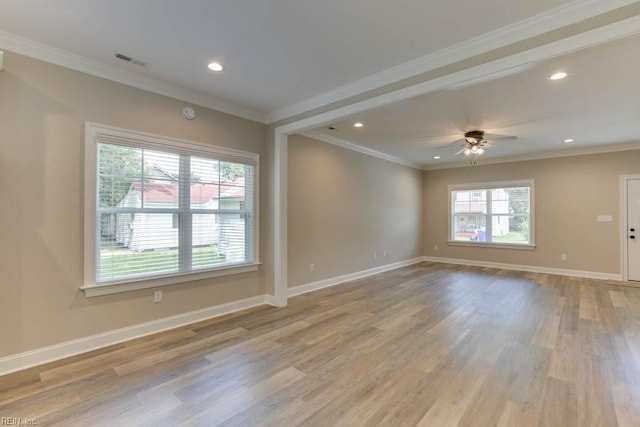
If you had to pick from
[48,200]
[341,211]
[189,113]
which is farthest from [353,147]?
[48,200]

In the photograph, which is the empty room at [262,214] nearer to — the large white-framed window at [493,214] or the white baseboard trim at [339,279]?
the white baseboard trim at [339,279]

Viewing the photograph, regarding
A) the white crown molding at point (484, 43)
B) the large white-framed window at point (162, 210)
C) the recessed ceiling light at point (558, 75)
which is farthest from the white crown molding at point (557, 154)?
the large white-framed window at point (162, 210)

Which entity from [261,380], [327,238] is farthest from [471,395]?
[327,238]

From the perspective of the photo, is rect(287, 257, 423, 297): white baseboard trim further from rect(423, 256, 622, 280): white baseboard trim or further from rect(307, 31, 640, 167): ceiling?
rect(307, 31, 640, 167): ceiling

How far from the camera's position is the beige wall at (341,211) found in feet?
16.5

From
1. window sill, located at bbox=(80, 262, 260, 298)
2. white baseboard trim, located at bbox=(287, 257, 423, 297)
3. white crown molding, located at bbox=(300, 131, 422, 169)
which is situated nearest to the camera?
window sill, located at bbox=(80, 262, 260, 298)

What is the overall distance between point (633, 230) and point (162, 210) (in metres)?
8.25

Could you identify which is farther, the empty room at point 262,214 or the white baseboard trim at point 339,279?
the white baseboard trim at point 339,279

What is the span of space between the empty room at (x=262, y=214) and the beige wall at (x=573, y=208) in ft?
3.33

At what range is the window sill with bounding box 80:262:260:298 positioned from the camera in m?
2.98

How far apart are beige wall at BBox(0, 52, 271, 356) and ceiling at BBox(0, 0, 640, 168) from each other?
0.23m

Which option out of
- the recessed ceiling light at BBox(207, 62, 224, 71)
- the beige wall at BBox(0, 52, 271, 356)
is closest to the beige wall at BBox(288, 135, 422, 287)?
the recessed ceiling light at BBox(207, 62, 224, 71)

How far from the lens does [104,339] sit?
3.02m

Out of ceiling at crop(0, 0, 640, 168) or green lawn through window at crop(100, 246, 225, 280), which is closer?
ceiling at crop(0, 0, 640, 168)
